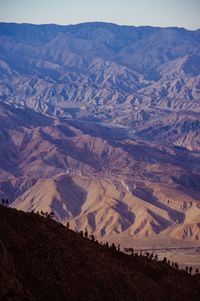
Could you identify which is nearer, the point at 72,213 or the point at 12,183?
the point at 72,213

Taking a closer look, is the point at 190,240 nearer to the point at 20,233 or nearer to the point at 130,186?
the point at 130,186

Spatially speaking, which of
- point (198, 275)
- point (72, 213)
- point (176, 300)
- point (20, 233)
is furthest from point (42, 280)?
point (72, 213)

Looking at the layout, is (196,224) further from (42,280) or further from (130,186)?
(42,280)

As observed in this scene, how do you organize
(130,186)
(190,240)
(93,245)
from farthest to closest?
(130,186), (190,240), (93,245)

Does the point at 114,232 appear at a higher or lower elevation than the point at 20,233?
lower

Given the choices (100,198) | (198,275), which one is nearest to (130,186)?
(100,198)

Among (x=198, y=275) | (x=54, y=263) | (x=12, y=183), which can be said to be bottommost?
(x=12, y=183)

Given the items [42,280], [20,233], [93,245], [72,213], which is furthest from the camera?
[72,213]
